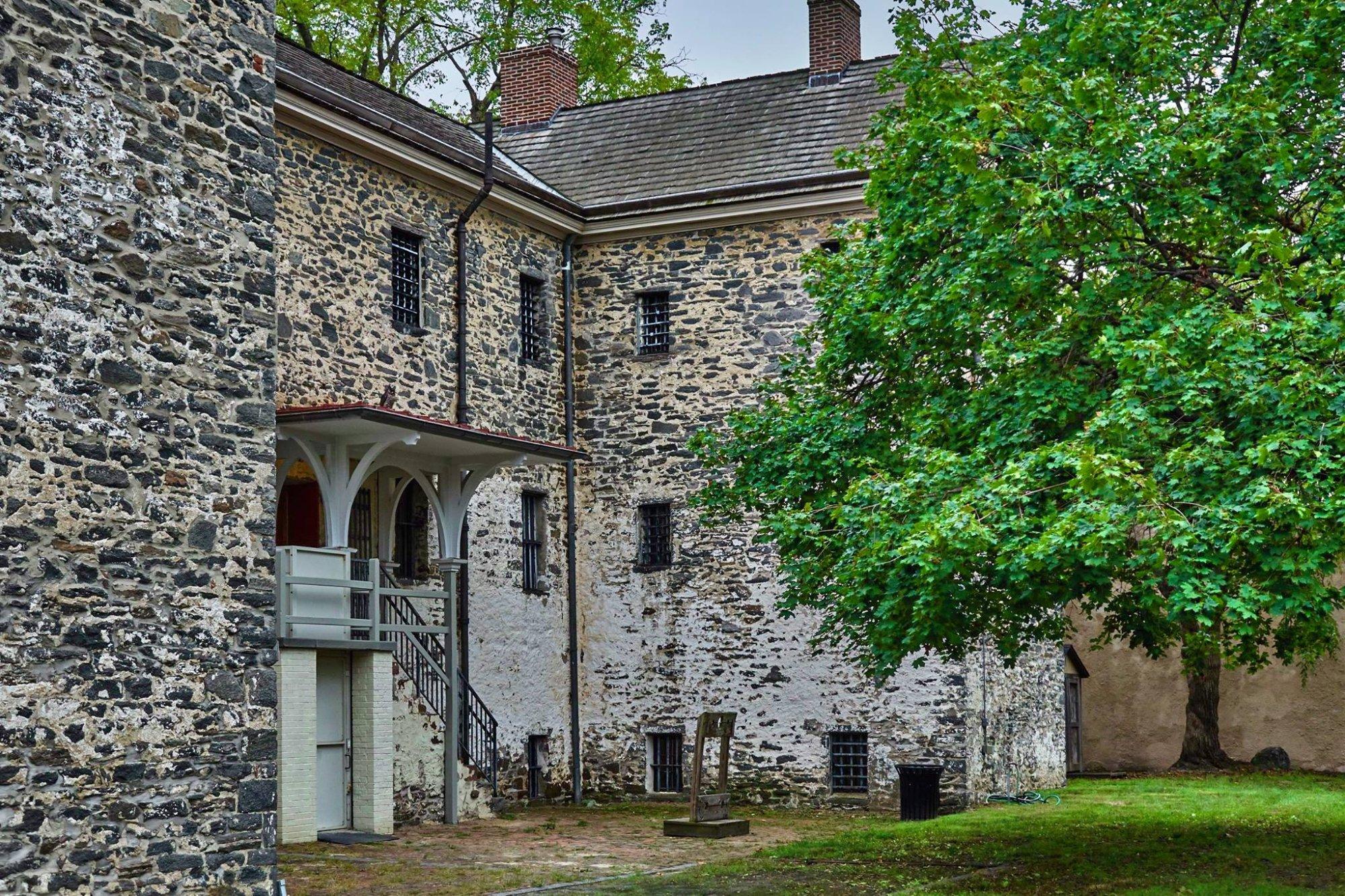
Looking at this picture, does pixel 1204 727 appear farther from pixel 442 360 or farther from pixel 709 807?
pixel 442 360

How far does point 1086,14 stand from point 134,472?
8093 millimetres

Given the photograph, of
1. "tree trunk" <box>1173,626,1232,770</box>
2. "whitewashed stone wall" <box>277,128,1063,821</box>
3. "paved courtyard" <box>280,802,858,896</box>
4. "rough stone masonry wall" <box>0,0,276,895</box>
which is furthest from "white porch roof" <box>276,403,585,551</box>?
"tree trunk" <box>1173,626,1232,770</box>

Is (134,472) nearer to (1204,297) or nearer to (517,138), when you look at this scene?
(1204,297)

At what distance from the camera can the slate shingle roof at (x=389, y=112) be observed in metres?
16.5

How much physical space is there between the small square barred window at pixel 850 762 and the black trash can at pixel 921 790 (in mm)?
1464

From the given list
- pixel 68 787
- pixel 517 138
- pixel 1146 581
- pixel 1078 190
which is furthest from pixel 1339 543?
pixel 517 138

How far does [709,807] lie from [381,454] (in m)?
4.85

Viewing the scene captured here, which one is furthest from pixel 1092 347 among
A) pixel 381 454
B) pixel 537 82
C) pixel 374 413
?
pixel 537 82

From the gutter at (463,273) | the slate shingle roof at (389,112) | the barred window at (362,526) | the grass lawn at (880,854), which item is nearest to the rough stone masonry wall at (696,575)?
the grass lawn at (880,854)

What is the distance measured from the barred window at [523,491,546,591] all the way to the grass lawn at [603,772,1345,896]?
5.03m

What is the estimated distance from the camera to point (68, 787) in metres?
9.21

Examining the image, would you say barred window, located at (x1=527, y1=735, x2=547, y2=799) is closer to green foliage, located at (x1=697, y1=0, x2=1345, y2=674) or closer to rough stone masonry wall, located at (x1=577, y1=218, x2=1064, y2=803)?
rough stone masonry wall, located at (x1=577, y1=218, x2=1064, y2=803)

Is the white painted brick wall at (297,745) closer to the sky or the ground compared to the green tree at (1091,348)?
closer to the ground

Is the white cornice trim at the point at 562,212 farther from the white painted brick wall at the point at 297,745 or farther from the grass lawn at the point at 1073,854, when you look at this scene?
the grass lawn at the point at 1073,854
